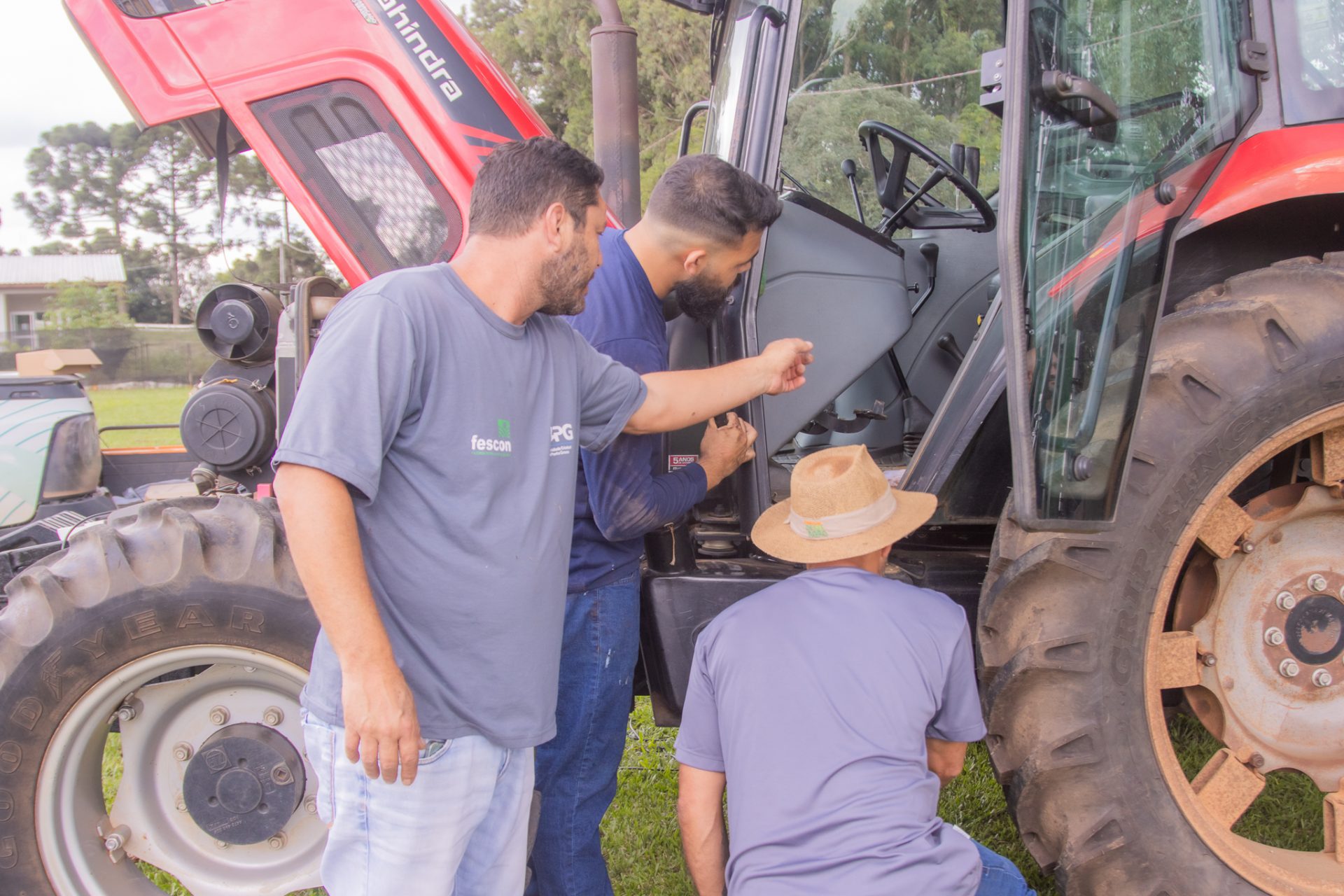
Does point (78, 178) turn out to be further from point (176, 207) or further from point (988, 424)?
point (988, 424)

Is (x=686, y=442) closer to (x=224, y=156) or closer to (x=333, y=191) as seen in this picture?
(x=333, y=191)

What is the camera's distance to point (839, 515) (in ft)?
5.96

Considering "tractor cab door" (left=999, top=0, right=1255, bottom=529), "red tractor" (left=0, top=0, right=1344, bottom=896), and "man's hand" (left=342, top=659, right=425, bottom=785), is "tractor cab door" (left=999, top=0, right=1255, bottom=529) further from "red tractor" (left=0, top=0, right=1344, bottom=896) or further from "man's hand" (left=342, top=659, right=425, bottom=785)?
"man's hand" (left=342, top=659, right=425, bottom=785)

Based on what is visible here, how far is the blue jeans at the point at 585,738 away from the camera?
7.53 feet

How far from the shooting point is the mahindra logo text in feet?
9.68

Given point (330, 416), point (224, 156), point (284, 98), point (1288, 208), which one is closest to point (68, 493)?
point (224, 156)

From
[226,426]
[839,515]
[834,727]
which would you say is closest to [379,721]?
[834,727]

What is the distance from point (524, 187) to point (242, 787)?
5.56 ft

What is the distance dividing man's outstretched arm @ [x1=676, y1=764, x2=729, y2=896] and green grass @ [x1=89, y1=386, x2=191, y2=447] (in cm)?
984

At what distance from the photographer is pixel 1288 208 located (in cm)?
236

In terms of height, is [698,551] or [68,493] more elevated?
[68,493]

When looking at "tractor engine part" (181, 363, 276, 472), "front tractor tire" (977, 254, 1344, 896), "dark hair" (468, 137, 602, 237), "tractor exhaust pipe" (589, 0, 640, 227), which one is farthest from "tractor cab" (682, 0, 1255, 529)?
"tractor engine part" (181, 363, 276, 472)

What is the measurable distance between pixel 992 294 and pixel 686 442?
4.23ft

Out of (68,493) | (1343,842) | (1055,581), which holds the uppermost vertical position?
(68,493)
